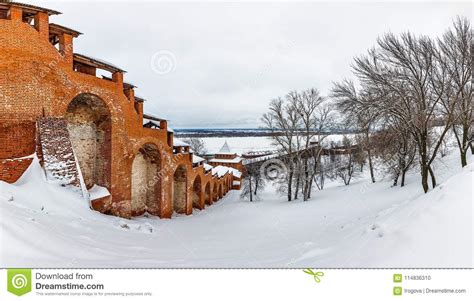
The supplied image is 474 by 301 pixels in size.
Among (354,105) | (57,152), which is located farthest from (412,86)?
(57,152)

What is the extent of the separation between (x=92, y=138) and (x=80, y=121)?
951 millimetres

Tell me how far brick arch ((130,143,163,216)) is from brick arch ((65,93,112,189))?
118 inches

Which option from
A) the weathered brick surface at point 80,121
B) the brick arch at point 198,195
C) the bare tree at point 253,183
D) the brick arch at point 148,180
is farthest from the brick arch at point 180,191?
the bare tree at point 253,183

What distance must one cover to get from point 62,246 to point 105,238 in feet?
6.90

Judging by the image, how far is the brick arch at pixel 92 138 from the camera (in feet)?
40.9

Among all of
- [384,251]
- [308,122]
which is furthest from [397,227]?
[308,122]

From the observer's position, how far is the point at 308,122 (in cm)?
2419

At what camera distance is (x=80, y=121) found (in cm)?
1269

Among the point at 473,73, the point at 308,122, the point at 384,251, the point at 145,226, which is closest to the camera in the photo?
the point at 384,251

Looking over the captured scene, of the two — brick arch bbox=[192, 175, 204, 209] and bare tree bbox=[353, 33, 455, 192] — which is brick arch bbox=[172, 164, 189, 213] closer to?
brick arch bbox=[192, 175, 204, 209]

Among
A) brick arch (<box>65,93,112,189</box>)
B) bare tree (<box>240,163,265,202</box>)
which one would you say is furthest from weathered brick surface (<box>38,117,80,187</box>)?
bare tree (<box>240,163,265,202</box>)

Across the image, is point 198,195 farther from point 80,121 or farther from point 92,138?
point 80,121

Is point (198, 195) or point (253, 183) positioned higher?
point (198, 195)
